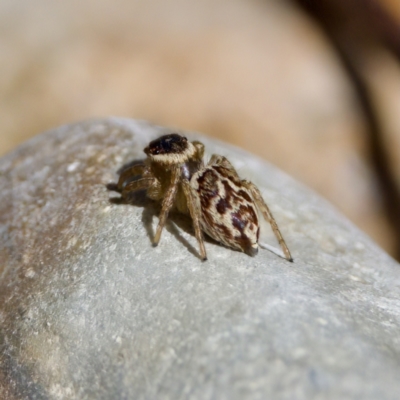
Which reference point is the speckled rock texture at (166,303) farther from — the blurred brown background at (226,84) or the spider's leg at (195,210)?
the blurred brown background at (226,84)

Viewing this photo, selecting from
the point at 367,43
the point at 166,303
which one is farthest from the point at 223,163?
the point at 367,43

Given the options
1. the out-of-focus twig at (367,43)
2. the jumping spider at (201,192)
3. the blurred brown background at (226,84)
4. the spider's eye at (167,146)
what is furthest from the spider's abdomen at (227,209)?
the out-of-focus twig at (367,43)

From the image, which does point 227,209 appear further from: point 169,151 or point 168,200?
point 169,151

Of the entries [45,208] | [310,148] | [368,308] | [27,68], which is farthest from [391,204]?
[27,68]

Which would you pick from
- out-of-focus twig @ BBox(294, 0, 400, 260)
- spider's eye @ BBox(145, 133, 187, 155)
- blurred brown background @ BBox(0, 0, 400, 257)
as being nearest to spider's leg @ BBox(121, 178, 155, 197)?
spider's eye @ BBox(145, 133, 187, 155)

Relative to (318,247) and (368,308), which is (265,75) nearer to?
(318,247)

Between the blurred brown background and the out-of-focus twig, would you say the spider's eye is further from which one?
the out-of-focus twig
